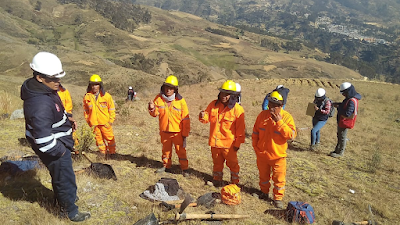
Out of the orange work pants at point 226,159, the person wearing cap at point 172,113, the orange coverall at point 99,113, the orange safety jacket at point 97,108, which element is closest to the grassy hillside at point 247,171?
the orange work pants at point 226,159

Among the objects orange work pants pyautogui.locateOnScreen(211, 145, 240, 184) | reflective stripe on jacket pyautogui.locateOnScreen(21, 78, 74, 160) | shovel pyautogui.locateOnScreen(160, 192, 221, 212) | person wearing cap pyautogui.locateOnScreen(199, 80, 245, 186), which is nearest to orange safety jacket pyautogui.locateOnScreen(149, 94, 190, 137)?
person wearing cap pyautogui.locateOnScreen(199, 80, 245, 186)

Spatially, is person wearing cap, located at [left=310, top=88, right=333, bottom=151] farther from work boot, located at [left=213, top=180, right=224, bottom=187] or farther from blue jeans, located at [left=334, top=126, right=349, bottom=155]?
work boot, located at [left=213, top=180, right=224, bottom=187]

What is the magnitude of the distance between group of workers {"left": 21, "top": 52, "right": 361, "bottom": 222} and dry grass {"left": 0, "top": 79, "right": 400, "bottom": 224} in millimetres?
443

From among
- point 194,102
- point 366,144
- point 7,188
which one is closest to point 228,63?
point 194,102

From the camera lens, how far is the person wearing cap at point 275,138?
4.07 metres

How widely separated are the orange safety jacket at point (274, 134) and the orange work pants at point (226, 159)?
0.57 meters

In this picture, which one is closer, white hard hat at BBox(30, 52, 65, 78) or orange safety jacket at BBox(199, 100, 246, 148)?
white hard hat at BBox(30, 52, 65, 78)

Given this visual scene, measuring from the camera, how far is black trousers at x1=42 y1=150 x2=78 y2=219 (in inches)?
117

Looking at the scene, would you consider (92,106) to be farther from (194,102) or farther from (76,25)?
(76,25)

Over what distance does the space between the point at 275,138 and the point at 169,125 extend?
2031 mm

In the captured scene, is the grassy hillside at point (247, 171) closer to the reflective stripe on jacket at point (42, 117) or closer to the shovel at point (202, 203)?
the shovel at point (202, 203)

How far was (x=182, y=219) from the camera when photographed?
11.5ft

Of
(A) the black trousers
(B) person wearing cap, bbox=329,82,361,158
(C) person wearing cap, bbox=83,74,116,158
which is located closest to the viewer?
(A) the black trousers

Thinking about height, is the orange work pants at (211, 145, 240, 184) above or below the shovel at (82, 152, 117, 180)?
above
